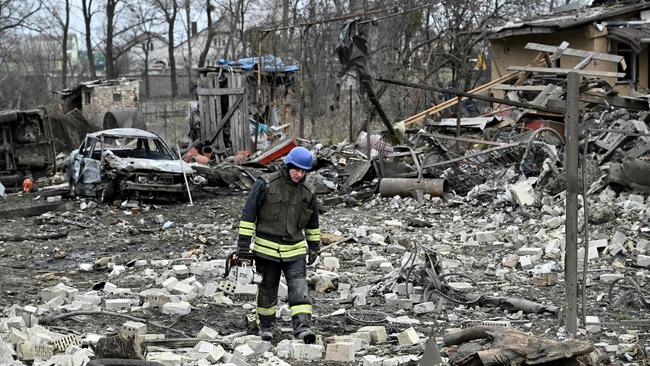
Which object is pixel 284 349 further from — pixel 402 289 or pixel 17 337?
pixel 402 289

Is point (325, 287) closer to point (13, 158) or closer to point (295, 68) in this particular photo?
point (13, 158)

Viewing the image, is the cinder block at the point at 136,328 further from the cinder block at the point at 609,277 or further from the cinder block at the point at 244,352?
the cinder block at the point at 609,277

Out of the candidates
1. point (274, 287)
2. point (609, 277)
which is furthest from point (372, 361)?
point (609, 277)

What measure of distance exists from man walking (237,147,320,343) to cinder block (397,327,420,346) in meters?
0.80

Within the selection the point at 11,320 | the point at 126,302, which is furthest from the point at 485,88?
the point at 11,320

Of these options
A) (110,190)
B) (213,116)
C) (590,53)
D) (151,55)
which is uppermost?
(151,55)

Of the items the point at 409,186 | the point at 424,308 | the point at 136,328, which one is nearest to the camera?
the point at 136,328

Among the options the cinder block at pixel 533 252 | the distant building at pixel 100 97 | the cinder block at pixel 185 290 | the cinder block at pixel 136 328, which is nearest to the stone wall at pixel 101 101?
the distant building at pixel 100 97

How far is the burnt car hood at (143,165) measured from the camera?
57.6ft

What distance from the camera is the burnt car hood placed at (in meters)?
17.5

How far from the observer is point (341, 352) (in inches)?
284

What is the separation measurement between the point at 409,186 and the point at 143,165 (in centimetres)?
514

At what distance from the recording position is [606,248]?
11.8 m

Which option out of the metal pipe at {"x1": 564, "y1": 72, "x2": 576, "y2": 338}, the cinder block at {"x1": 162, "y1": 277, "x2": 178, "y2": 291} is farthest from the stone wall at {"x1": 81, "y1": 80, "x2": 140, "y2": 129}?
the metal pipe at {"x1": 564, "y1": 72, "x2": 576, "y2": 338}
